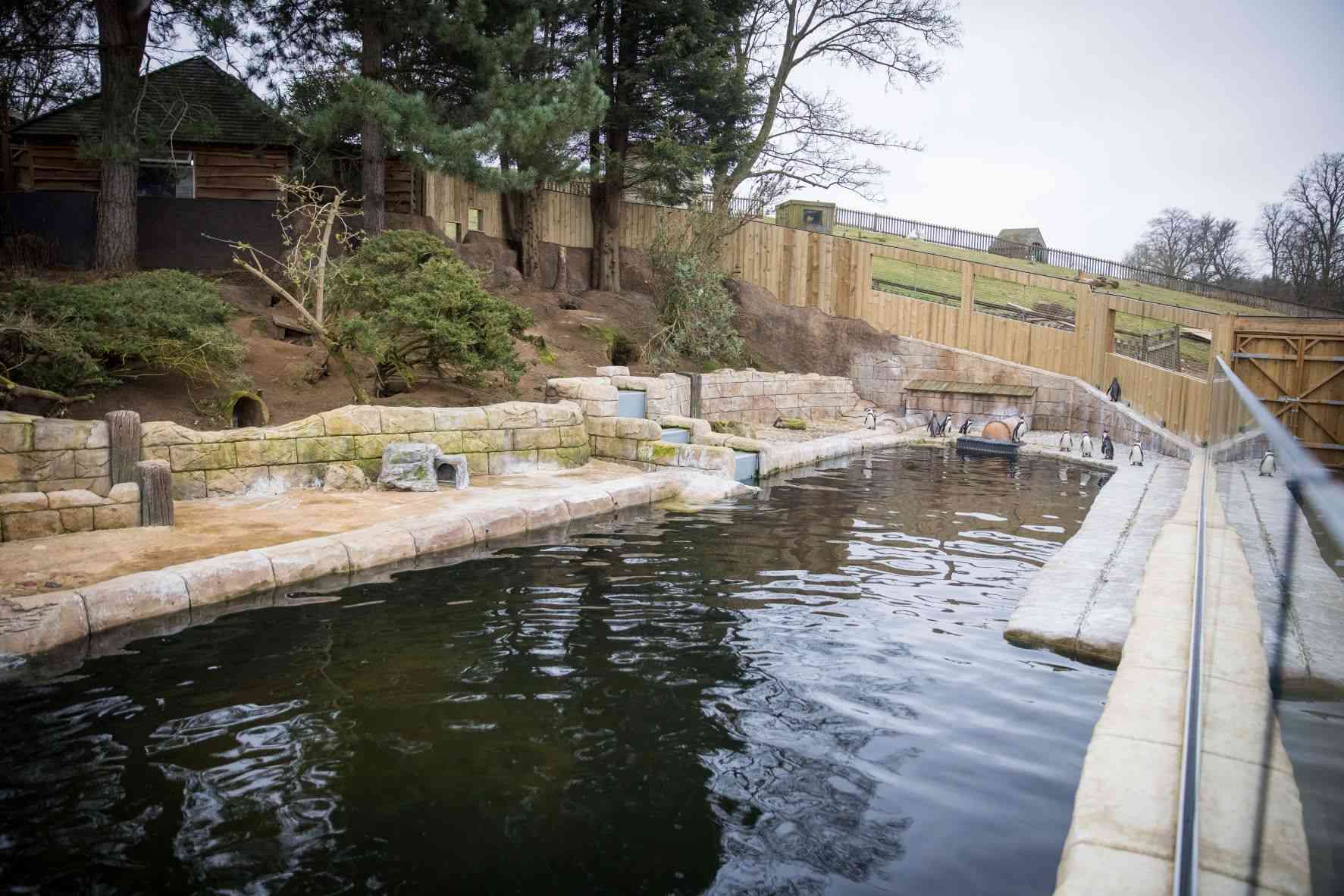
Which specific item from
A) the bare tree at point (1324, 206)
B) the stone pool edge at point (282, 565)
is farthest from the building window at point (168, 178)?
the bare tree at point (1324, 206)

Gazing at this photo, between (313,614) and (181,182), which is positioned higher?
(181,182)

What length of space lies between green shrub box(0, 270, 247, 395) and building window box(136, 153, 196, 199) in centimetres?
687

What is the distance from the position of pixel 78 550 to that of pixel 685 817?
18.8 feet

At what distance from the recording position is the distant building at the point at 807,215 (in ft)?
83.3

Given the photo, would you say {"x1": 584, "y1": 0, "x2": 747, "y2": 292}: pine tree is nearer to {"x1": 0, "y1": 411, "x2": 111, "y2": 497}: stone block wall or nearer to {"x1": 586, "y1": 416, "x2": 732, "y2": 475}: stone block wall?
{"x1": 586, "y1": 416, "x2": 732, "y2": 475}: stone block wall

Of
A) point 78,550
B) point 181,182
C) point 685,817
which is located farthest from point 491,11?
point 685,817

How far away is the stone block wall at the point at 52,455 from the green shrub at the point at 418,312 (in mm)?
3556

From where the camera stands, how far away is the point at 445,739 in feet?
14.4

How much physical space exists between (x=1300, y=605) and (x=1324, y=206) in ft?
69.1

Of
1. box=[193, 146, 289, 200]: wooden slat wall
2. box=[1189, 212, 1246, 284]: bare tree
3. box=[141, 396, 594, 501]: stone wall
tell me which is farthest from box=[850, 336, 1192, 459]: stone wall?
box=[1189, 212, 1246, 284]: bare tree

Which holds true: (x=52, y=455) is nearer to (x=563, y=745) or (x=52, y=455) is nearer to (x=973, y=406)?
(x=563, y=745)

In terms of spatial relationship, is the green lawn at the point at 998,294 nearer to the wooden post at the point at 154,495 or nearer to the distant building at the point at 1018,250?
the distant building at the point at 1018,250

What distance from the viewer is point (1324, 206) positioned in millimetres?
18625

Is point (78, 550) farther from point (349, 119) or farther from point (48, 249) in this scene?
point (48, 249)
